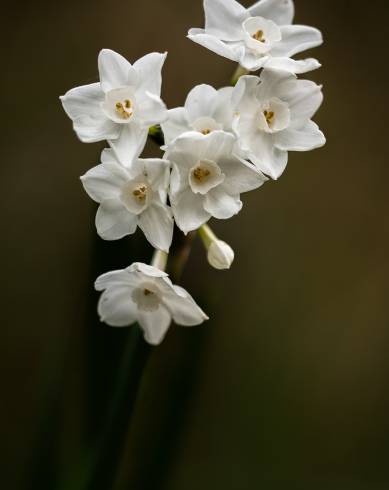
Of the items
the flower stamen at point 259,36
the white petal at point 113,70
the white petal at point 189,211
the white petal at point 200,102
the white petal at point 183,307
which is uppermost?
the flower stamen at point 259,36

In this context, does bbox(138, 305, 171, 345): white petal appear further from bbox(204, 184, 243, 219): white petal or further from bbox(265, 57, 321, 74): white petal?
bbox(265, 57, 321, 74): white petal

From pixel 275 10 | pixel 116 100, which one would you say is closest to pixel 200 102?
pixel 116 100

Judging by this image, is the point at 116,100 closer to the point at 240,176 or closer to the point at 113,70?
the point at 113,70

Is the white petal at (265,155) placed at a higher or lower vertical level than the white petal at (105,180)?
higher

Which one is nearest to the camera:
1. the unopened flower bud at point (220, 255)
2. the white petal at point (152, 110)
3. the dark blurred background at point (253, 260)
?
the white petal at point (152, 110)

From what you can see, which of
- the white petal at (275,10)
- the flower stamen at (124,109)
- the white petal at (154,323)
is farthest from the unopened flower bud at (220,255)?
the white petal at (275,10)

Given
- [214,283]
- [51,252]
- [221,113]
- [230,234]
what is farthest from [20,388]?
[221,113]

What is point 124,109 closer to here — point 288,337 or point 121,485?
point 121,485

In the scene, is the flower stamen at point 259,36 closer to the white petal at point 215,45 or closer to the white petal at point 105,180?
the white petal at point 215,45
